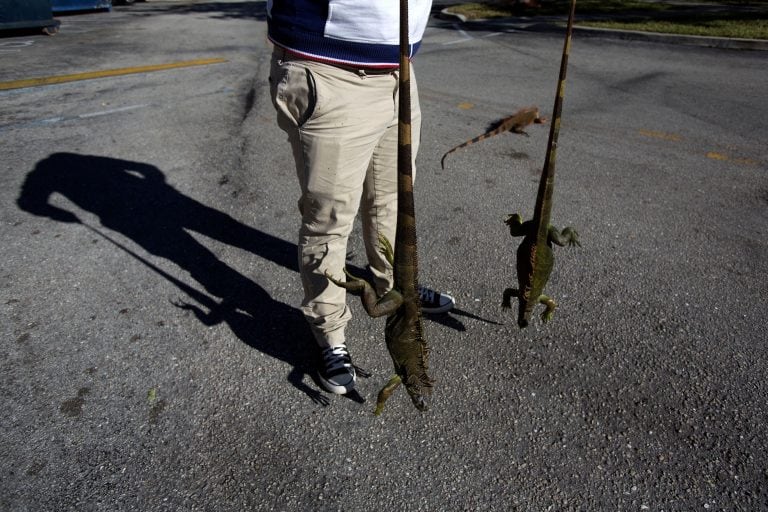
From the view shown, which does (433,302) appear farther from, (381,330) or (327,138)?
(327,138)

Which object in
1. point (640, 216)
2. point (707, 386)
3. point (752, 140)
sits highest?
point (752, 140)

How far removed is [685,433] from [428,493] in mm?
1198

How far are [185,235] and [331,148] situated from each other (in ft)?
7.55

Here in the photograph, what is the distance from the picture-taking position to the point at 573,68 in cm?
850

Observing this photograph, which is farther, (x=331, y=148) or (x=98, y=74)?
(x=98, y=74)

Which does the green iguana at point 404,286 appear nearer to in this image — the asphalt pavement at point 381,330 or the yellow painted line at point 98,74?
the asphalt pavement at point 381,330

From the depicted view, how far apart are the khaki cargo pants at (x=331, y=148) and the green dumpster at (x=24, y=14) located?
1193cm

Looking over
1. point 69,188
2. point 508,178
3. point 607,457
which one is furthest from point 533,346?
point 69,188

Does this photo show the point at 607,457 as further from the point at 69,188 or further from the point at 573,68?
the point at 573,68

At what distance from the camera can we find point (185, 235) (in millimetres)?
4102

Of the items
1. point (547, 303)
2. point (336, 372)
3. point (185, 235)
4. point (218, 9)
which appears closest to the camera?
point (547, 303)

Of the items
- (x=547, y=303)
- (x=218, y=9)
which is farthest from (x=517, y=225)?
(x=218, y=9)

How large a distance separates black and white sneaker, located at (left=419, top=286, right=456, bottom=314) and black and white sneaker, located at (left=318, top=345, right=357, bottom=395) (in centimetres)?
67

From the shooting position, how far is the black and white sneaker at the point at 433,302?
126 inches
